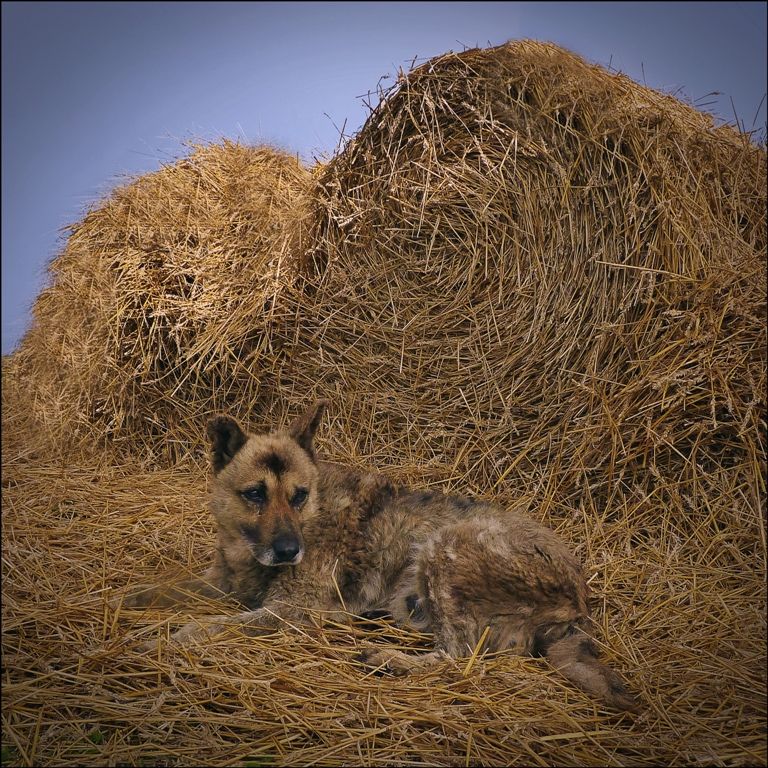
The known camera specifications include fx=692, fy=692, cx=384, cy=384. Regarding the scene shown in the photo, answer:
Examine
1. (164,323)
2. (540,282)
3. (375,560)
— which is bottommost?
(375,560)

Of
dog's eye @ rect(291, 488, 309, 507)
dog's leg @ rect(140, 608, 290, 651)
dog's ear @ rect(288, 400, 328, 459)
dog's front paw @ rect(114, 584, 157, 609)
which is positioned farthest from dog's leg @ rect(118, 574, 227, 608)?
dog's ear @ rect(288, 400, 328, 459)

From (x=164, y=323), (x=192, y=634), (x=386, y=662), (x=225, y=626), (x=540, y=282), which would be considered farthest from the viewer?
(x=164, y=323)

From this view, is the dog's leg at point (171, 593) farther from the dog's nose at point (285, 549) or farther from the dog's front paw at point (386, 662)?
the dog's front paw at point (386, 662)

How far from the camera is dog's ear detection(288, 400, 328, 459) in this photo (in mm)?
3543

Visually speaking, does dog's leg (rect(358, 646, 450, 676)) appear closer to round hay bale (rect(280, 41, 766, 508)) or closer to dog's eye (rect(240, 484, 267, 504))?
dog's eye (rect(240, 484, 267, 504))

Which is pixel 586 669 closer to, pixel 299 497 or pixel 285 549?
pixel 285 549

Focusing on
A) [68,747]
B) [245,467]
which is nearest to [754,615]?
[245,467]

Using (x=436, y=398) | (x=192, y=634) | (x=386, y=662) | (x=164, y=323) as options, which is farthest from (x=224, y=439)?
(x=164, y=323)

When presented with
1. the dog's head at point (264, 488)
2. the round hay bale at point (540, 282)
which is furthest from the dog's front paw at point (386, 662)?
the round hay bale at point (540, 282)

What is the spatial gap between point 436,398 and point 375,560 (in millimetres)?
1446

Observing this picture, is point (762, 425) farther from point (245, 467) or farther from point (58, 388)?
point (58, 388)

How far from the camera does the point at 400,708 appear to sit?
255 cm

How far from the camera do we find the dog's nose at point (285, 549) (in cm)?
316

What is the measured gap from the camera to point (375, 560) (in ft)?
11.5
